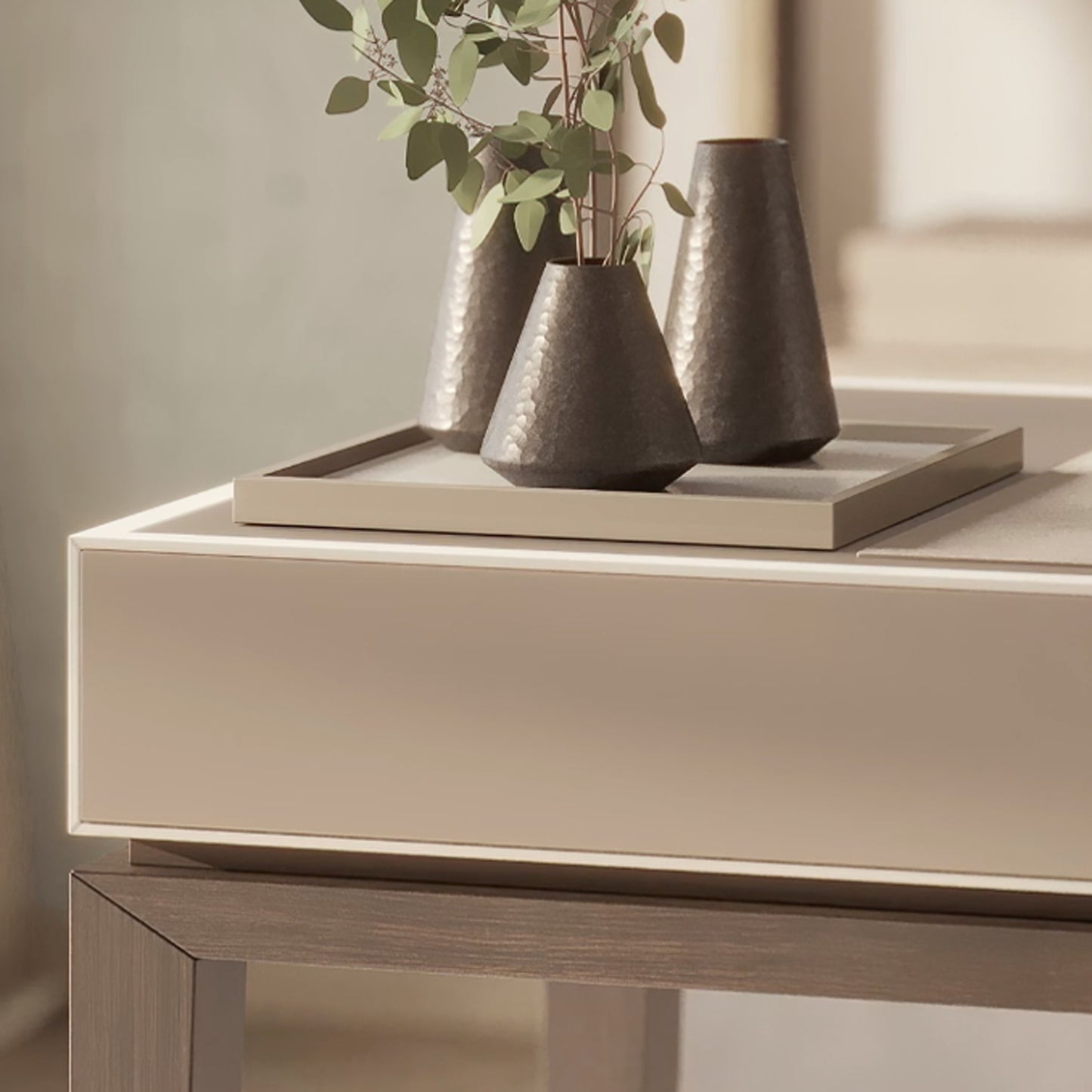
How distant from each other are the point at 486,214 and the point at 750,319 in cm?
11

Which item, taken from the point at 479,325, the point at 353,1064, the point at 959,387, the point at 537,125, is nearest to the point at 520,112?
the point at 537,125

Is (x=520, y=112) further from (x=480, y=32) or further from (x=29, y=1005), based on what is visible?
(x=29, y=1005)

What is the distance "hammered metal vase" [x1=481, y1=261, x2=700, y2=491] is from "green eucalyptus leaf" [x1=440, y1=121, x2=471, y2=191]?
0.17 ft

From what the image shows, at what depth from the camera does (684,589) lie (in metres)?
0.73

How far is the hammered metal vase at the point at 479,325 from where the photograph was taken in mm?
919

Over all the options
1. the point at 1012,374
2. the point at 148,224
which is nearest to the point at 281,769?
the point at 1012,374

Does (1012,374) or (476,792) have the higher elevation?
(1012,374)

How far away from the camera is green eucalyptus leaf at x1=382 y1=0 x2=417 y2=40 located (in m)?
0.80

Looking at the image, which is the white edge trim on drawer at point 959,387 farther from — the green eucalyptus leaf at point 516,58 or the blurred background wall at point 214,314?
the green eucalyptus leaf at point 516,58

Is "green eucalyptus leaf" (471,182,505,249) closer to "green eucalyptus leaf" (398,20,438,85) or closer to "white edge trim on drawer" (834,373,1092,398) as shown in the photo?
"green eucalyptus leaf" (398,20,438,85)

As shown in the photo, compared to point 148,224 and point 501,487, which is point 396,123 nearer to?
point 501,487

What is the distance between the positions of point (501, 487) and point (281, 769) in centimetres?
12

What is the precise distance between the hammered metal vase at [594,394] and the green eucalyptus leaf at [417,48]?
0.28 ft

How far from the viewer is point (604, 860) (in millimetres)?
755
